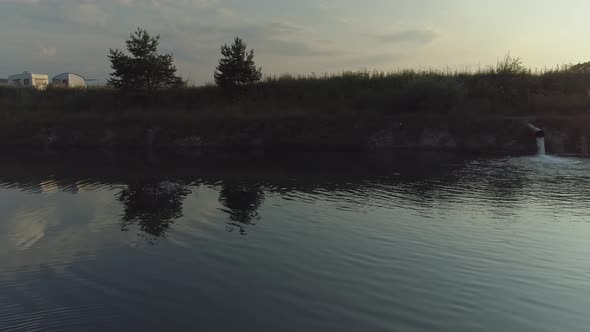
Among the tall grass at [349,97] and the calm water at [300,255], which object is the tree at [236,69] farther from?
the calm water at [300,255]

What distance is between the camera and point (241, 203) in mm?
14891

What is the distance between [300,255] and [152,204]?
7.54m

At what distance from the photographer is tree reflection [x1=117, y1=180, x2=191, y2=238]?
12.2 meters

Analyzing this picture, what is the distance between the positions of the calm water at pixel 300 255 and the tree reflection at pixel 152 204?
0.10 meters

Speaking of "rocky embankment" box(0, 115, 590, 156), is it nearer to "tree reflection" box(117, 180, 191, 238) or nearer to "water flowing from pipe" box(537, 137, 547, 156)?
"water flowing from pipe" box(537, 137, 547, 156)

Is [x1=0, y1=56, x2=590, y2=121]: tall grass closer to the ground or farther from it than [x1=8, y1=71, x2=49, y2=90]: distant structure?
closer to the ground

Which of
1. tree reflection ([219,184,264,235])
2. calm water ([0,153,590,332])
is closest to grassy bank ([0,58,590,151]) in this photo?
calm water ([0,153,590,332])

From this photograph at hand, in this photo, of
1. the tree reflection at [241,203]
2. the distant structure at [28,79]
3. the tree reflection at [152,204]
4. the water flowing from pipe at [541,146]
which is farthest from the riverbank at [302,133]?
the distant structure at [28,79]

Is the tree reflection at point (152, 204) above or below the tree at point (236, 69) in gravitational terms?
below

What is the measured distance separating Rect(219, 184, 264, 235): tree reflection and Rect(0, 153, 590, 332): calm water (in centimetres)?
9

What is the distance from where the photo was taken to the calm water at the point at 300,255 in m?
6.71

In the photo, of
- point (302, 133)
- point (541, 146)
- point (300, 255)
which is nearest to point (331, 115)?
point (302, 133)

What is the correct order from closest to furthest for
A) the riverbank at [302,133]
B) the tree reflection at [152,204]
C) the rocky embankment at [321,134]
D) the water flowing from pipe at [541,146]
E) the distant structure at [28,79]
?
the tree reflection at [152,204], the water flowing from pipe at [541,146], the rocky embankment at [321,134], the riverbank at [302,133], the distant structure at [28,79]

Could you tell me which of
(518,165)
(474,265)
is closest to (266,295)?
(474,265)
